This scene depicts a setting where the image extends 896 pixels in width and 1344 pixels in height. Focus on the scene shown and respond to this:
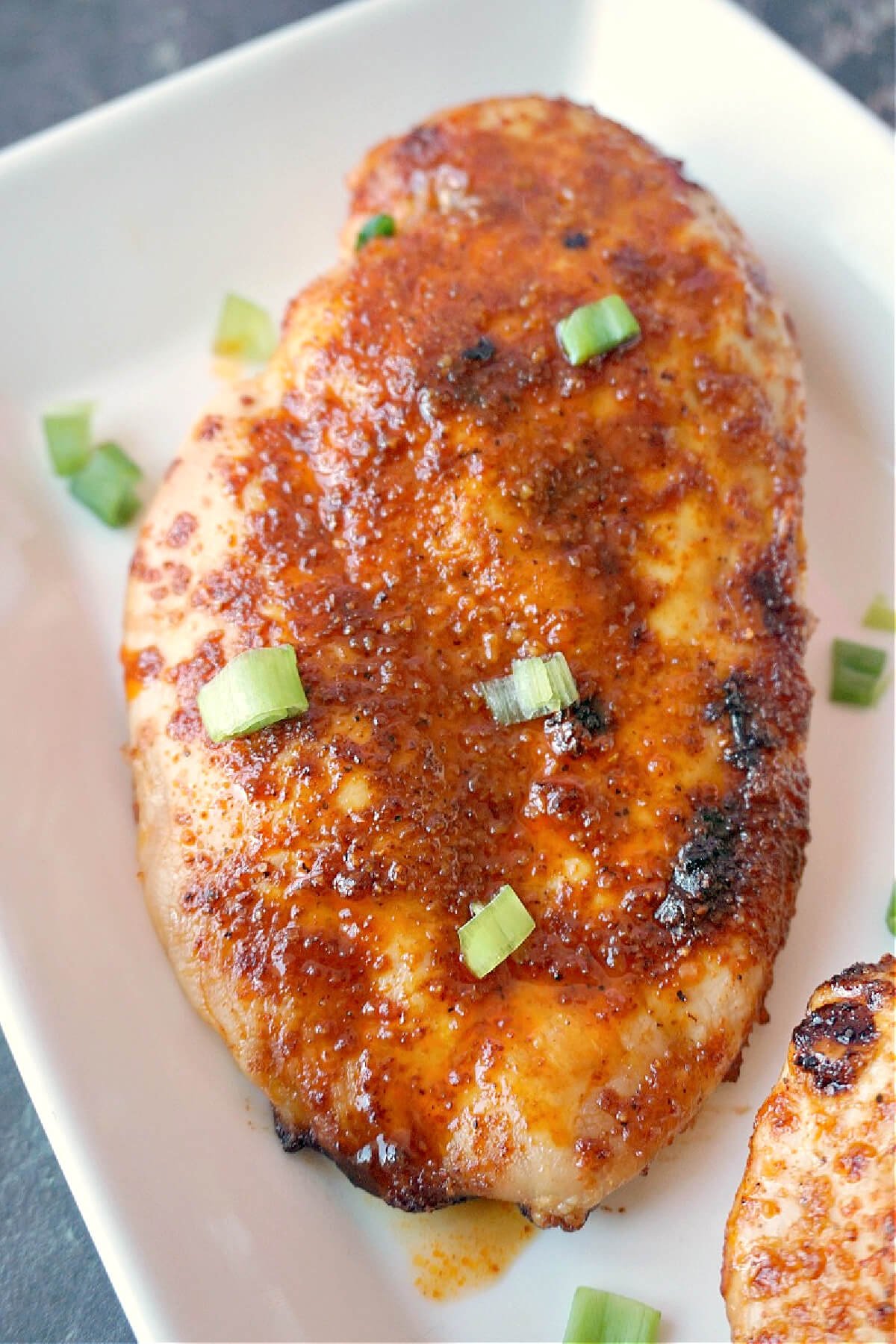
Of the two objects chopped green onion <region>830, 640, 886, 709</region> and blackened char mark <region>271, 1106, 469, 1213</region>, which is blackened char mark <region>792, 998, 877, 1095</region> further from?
chopped green onion <region>830, 640, 886, 709</region>

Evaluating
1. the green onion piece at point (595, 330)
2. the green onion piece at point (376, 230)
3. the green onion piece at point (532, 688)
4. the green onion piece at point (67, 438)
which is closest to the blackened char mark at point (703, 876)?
the green onion piece at point (532, 688)

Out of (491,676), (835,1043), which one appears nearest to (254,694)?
(491,676)

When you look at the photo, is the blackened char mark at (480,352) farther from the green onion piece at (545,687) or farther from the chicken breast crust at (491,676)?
the green onion piece at (545,687)

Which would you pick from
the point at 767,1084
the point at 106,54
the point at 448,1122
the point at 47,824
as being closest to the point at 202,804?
the point at 47,824

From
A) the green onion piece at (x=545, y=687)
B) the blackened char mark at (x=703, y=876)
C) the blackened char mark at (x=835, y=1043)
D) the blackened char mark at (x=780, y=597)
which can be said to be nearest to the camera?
→ the blackened char mark at (x=835, y=1043)

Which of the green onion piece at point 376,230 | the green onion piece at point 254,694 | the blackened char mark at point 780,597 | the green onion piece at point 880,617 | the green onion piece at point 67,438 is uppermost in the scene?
the green onion piece at point 376,230

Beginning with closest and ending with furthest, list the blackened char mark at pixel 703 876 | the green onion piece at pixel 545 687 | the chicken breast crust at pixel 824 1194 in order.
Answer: the chicken breast crust at pixel 824 1194, the blackened char mark at pixel 703 876, the green onion piece at pixel 545 687

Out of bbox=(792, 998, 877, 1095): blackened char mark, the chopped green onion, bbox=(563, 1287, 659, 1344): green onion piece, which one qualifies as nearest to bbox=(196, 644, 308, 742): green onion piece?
bbox=(792, 998, 877, 1095): blackened char mark
